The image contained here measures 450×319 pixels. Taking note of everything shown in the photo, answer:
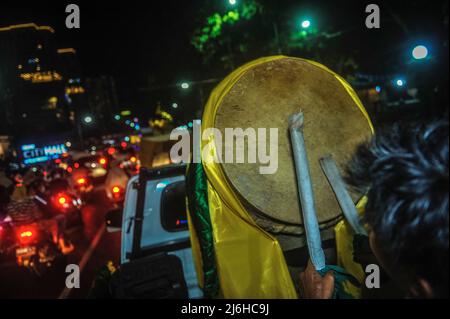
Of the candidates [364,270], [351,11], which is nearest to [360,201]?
[364,270]

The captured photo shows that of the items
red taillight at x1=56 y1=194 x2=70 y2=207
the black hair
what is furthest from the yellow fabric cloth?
red taillight at x1=56 y1=194 x2=70 y2=207

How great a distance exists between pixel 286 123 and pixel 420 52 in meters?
10.8

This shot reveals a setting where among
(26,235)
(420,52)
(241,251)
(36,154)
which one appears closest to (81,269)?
(26,235)

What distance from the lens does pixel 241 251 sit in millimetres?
1639

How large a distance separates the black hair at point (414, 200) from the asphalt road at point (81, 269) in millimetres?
6029

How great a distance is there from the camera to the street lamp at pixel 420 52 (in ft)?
34.0

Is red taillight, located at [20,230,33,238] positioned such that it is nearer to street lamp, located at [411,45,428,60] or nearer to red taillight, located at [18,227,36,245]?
red taillight, located at [18,227,36,245]

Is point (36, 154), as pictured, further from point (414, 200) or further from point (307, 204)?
point (414, 200)

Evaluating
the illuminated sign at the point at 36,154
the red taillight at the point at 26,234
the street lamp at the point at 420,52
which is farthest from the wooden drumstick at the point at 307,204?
the illuminated sign at the point at 36,154

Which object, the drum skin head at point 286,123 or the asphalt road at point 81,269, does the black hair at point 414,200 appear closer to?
the drum skin head at point 286,123

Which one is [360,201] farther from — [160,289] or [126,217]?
[126,217]

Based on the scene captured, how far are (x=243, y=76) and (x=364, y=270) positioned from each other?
Result: 1.30 m

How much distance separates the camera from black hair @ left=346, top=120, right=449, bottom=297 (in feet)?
3.40

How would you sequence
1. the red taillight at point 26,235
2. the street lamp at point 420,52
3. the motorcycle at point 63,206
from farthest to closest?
the street lamp at point 420,52 → the motorcycle at point 63,206 → the red taillight at point 26,235
